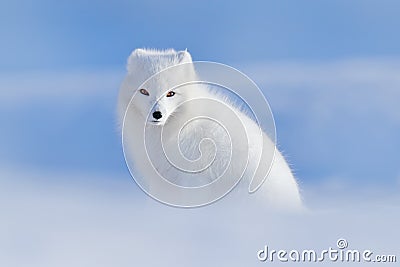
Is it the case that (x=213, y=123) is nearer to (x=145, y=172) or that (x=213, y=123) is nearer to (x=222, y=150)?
(x=222, y=150)

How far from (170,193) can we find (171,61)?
0.79 meters

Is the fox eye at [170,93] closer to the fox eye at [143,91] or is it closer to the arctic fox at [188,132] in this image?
the arctic fox at [188,132]

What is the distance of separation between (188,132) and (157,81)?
37cm

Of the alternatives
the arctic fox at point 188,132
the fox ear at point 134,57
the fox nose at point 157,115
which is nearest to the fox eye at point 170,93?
the arctic fox at point 188,132

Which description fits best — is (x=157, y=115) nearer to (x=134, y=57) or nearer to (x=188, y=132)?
(x=188, y=132)

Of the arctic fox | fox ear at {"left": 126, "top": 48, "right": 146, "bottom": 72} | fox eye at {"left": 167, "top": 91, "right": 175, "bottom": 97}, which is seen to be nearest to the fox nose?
the arctic fox

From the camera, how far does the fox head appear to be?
3.82 metres

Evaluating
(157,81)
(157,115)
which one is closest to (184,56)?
(157,81)

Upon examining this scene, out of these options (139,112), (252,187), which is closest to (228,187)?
(252,187)

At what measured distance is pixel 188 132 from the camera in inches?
155

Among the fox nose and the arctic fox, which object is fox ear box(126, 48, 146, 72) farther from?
the fox nose

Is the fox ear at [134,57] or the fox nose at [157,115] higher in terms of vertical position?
the fox ear at [134,57]

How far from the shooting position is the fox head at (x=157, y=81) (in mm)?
3818

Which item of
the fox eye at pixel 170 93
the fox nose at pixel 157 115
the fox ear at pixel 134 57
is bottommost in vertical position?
the fox nose at pixel 157 115
